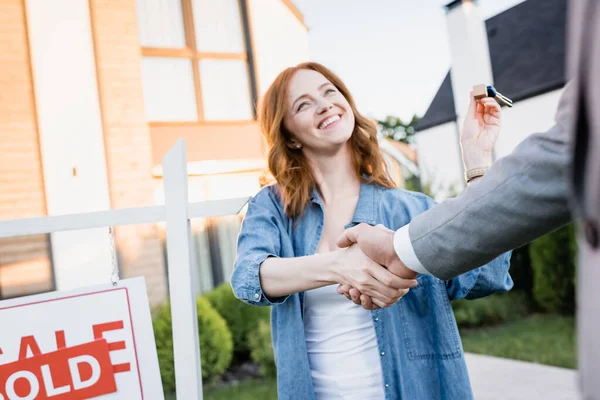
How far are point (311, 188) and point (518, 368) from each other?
3.65 metres

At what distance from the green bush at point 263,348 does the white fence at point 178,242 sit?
12.8 ft

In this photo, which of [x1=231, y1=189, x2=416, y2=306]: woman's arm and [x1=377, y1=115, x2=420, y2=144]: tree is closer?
[x1=231, y1=189, x2=416, y2=306]: woman's arm

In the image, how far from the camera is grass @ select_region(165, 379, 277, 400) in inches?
183

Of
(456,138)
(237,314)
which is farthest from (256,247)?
(456,138)

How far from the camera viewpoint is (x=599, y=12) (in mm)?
466

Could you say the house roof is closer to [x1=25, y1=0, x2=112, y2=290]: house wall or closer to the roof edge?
the roof edge

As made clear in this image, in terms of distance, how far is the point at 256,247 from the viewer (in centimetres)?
145

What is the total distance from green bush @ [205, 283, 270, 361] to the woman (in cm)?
391

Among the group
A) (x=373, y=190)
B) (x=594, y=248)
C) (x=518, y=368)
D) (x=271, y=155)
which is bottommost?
→ (x=518, y=368)

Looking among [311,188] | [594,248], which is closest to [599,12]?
[594,248]

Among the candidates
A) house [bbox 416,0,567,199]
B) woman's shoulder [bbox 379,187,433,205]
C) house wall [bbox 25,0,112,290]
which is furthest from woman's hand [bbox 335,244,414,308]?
house [bbox 416,0,567,199]

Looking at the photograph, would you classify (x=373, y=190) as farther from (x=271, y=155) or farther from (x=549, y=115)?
(x=549, y=115)

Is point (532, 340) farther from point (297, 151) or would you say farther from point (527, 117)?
point (527, 117)

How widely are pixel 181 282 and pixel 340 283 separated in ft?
1.21
